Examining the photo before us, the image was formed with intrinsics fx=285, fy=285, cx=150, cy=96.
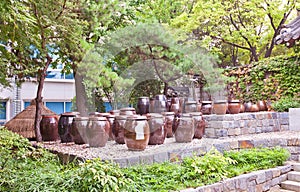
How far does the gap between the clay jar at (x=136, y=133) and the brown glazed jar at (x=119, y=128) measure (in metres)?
0.35

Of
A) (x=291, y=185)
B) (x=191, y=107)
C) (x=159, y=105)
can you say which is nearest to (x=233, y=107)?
(x=191, y=107)

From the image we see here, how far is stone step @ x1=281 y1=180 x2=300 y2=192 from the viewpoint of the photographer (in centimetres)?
407

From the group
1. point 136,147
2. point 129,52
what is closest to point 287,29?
point 129,52

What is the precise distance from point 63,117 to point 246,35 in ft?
25.0

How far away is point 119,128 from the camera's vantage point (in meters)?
4.47

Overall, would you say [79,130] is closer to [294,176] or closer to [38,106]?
[38,106]

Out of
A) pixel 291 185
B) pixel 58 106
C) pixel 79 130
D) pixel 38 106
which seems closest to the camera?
pixel 291 185

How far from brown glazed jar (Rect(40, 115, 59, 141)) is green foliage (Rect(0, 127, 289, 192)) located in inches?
35.3

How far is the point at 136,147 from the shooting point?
3.94 m

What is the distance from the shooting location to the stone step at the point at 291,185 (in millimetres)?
4066

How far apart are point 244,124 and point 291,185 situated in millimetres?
1856

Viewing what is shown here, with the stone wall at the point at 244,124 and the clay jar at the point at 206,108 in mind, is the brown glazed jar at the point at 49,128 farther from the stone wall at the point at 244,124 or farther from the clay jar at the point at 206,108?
the clay jar at the point at 206,108

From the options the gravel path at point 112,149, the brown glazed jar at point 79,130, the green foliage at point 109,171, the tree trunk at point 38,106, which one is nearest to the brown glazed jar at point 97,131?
the gravel path at point 112,149

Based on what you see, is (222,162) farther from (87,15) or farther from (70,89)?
(70,89)
